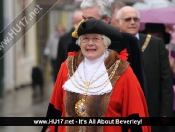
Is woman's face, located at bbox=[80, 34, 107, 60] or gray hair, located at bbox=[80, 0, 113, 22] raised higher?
gray hair, located at bbox=[80, 0, 113, 22]

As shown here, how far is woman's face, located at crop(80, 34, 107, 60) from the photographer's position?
16.2ft

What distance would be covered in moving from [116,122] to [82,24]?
2.64 ft

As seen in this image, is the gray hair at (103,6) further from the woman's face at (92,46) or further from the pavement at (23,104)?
the pavement at (23,104)

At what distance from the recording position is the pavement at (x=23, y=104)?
13016 mm

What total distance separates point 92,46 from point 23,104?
11366mm

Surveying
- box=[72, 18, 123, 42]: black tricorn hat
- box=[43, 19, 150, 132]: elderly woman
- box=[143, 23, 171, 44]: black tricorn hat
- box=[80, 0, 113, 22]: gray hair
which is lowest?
box=[43, 19, 150, 132]: elderly woman

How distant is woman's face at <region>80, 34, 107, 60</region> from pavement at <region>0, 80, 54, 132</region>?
503 centimetres

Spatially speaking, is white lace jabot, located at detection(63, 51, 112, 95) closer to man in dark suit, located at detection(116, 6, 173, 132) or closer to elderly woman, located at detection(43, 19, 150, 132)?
elderly woman, located at detection(43, 19, 150, 132)

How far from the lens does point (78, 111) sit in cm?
495

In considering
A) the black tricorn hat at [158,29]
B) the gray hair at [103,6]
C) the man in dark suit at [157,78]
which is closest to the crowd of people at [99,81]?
the gray hair at [103,6]

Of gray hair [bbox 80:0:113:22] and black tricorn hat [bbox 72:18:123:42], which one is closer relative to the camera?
black tricorn hat [bbox 72:18:123:42]

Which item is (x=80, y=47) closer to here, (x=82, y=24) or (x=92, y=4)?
(x=82, y=24)

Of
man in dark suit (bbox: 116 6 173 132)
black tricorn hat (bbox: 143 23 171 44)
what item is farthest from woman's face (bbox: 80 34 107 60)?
black tricorn hat (bbox: 143 23 171 44)

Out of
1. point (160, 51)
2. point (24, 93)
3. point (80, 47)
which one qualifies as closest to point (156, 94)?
point (160, 51)
